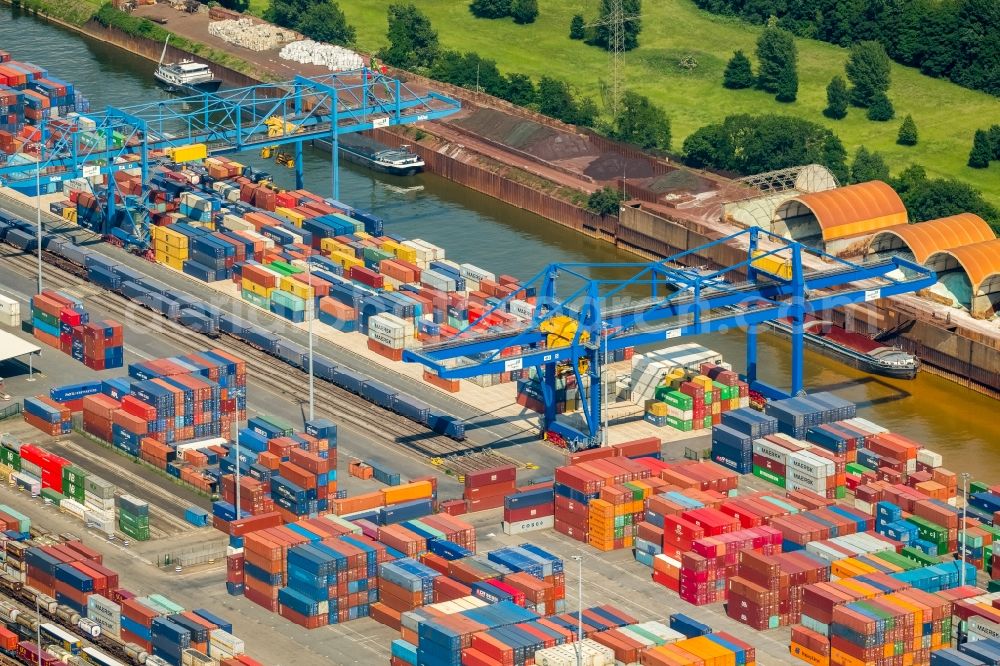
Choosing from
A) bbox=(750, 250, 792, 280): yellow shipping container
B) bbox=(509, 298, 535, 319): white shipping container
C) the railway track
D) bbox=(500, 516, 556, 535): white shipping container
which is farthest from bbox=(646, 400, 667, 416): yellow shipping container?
bbox=(500, 516, 556, 535): white shipping container

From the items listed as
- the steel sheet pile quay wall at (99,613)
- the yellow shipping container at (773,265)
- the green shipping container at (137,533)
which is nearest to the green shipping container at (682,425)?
the yellow shipping container at (773,265)

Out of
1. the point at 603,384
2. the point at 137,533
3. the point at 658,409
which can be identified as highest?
the point at 603,384

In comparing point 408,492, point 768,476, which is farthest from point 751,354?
point 408,492

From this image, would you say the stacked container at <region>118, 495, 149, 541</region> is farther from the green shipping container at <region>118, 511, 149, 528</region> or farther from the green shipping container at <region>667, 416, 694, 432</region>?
→ the green shipping container at <region>667, 416, 694, 432</region>

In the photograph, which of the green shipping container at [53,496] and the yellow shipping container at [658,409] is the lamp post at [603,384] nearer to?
the yellow shipping container at [658,409]

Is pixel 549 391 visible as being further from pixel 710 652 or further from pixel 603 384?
pixel 710 652
